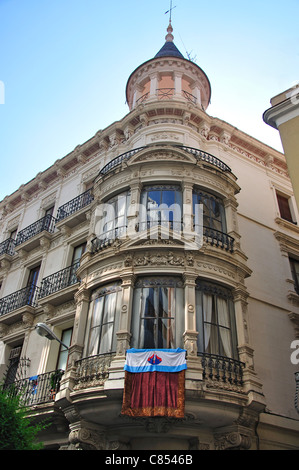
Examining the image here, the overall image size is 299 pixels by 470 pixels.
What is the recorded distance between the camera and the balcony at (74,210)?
61.9 feet

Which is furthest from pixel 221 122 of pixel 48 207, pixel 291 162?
pixel 48 207

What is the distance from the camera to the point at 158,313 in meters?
12.7

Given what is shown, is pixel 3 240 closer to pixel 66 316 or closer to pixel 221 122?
pixel 66 316

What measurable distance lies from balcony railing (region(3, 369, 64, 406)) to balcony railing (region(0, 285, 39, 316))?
3.75 metres

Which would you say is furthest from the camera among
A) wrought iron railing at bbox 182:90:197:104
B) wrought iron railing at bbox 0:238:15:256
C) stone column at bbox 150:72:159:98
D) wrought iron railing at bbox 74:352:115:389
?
wrought iron railing at bbox 0:238:15:256

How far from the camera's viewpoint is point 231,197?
16688 millimetres

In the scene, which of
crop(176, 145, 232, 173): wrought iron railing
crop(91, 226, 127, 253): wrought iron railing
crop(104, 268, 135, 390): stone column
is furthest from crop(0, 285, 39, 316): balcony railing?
crop(176, 145, 232, 173): wrought iron railing

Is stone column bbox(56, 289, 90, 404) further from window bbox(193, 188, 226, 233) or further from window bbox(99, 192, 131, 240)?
window bbox(193, 188, 226, 233)

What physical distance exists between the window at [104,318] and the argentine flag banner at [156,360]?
42.8 inches

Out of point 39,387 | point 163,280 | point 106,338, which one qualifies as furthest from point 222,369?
point 39,387

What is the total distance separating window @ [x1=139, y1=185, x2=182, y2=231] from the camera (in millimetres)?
14564

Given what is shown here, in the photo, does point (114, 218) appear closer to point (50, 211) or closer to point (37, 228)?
point (37, 228)

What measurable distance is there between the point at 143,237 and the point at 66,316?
16.1ft

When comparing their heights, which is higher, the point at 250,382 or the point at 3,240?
the point at 3,240
